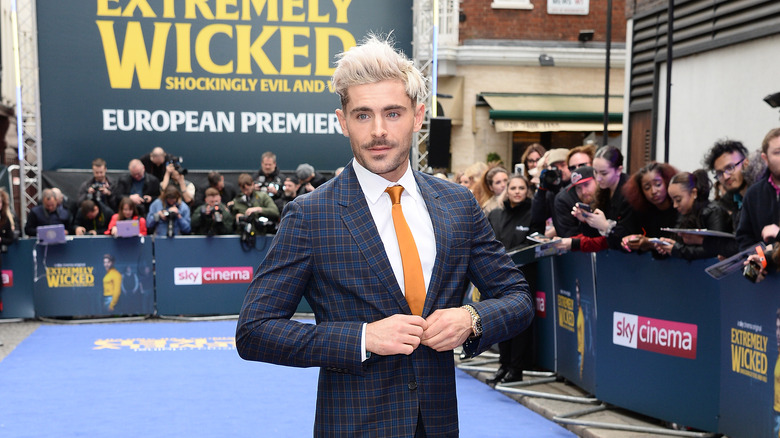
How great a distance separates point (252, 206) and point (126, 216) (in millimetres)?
1823

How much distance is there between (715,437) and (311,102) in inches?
433

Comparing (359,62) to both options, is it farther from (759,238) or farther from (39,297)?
(39,297)

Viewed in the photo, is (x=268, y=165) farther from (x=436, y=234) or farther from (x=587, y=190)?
(x=436, y=234)

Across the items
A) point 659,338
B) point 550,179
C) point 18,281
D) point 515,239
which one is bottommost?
point 18,281

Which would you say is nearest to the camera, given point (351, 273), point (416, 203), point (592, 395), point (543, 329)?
point (351, 273)

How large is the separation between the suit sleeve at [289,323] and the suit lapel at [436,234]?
0.68ft

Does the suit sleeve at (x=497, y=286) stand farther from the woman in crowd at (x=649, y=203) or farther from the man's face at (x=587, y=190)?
the man's face at (x=587, y=190)

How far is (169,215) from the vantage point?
12523 millimetres

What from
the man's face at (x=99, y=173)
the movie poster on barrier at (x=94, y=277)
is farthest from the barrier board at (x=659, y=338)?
the man's face at (x=99, y=173)

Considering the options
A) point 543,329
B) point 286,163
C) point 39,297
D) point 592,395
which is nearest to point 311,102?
point 286,163

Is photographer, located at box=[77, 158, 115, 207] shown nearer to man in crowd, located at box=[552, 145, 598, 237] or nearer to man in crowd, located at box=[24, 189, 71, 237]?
man in crowd, located at box=[24, 189, 71, 237]

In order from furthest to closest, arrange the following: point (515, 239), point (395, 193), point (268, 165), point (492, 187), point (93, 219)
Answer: point (268, 165)
point (93, 219)
point (492, 187)
point (515, 239)
point (395, 193)

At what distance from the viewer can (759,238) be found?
5.28 m

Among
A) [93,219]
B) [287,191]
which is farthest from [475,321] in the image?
[93,219]
